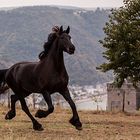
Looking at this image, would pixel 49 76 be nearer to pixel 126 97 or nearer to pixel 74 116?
pixel 74 116

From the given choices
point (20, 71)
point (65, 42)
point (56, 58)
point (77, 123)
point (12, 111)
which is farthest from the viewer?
point (12, 111)

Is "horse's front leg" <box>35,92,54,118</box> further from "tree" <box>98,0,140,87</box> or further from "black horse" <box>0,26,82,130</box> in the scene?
"tree" <box>98,0,140,87</box>

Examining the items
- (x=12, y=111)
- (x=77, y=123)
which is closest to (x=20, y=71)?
(x=12, y=111)

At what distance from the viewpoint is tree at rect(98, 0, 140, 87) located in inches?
965

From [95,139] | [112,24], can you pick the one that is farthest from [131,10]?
[95,139]

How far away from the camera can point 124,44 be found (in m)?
24.6

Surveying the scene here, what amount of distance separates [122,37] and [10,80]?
10273 mm

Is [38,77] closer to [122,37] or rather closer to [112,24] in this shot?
[122,37]

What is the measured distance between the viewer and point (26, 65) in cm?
1481

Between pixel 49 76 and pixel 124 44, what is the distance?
38.2 ft

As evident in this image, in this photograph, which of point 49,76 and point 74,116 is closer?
point 74,116

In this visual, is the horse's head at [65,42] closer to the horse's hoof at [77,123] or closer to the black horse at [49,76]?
the black horse at [49,76]

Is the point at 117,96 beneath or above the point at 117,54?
beneath

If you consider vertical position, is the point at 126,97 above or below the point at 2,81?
below
